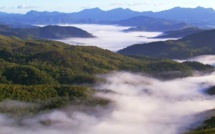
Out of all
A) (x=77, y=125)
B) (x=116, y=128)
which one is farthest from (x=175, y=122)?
(x=77, y=125)

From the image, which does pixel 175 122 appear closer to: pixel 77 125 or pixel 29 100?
pixel 77 125

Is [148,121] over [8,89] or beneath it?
beneath

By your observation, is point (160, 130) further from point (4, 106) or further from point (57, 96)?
point (4, 106)

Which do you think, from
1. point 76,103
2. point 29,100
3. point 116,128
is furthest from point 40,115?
point 116,128

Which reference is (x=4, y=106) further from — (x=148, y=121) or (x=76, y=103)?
(x=148, y=121)

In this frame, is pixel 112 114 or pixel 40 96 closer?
pixel 40 96

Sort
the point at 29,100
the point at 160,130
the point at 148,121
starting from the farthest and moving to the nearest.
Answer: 1. the point at 148,121
2. the point at 29,100
3. the point at 160,130

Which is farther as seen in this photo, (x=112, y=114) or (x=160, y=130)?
(x=112, y=114)

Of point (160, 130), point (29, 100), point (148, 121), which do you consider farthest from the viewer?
point (148, 121)
